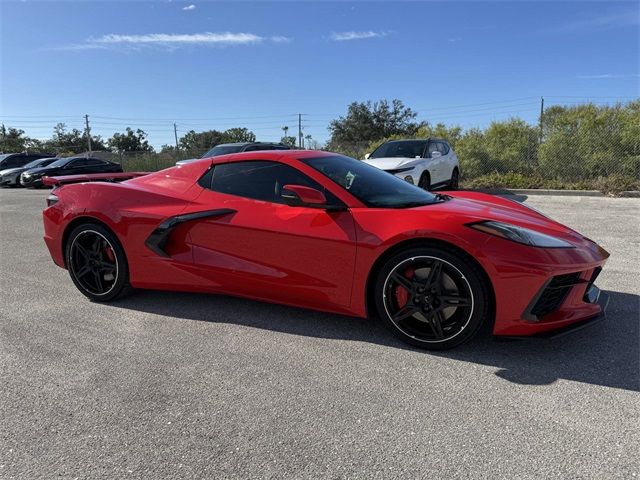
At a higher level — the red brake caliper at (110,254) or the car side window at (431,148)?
the car side window at (431,148)

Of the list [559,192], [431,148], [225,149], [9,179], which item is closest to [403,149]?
[431,148]

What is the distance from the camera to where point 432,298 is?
3.05 metres

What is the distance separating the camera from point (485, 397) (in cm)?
258

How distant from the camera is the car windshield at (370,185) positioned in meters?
3.46

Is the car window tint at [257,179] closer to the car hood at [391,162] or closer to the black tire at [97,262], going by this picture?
the black tire at [97,262]

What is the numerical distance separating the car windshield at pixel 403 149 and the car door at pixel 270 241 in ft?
25.3

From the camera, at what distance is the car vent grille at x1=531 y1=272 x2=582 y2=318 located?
2873 mm

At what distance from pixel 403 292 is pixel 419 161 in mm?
7713

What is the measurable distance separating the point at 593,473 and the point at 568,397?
646 millimetres

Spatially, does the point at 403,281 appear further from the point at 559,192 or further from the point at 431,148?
the point at 559,192

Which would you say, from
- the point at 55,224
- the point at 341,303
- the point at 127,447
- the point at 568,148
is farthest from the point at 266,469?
the point at 568,148

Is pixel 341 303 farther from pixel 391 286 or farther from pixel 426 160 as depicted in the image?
pixel 426 160

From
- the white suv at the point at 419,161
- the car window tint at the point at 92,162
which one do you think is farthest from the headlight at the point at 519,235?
the car window tint at the point at 92,162

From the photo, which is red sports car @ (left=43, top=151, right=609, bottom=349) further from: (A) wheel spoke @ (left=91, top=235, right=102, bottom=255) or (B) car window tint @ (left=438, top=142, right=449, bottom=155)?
(B) car window tint @ (left=438, top=142, right=449, bottom=155)
